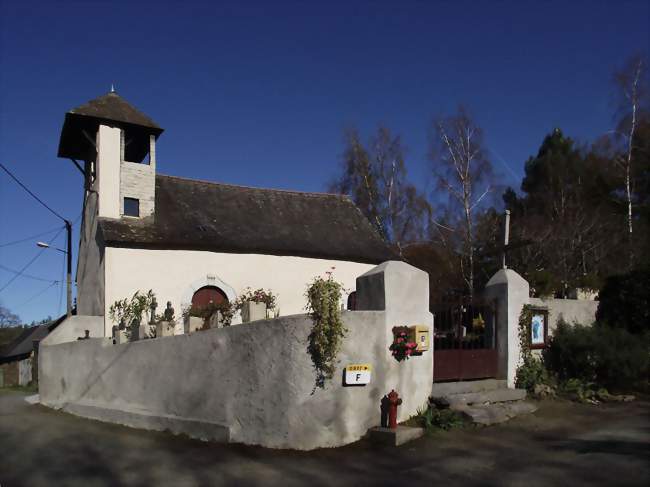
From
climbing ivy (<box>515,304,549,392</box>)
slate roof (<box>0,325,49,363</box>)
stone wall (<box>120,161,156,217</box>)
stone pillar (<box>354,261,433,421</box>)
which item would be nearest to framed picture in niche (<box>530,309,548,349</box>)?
climbing ivy (<box>515,304,549,392</box>)

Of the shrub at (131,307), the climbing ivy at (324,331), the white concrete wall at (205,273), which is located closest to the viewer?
the climbing ivy at (324,331)

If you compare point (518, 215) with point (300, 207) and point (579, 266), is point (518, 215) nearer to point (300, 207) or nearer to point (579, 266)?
point (579, 266)

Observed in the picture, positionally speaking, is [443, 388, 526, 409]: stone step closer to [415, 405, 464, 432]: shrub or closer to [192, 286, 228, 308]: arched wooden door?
[415, 405, 464, 432]: shrub

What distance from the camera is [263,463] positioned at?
729 cm

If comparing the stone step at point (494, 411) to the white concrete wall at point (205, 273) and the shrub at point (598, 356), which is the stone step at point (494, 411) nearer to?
the shrub at point (598, 356)

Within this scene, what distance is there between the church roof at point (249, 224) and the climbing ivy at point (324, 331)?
34.8 ft

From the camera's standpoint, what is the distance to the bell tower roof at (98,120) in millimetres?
18406

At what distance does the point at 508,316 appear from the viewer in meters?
10.7

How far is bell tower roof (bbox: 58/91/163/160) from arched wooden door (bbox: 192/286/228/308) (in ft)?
18.7

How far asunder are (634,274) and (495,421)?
5761 mm

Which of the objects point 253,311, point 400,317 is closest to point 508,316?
point 400,317

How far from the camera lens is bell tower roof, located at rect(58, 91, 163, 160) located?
725 inches

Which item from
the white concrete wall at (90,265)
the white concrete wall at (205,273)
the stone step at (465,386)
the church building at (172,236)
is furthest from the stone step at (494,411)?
the white concrete wall at (90,265)

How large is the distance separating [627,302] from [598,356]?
2174 millimetres
